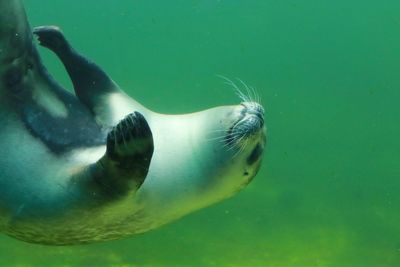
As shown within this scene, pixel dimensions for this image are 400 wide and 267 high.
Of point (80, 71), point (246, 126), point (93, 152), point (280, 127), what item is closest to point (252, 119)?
point (246, 126)

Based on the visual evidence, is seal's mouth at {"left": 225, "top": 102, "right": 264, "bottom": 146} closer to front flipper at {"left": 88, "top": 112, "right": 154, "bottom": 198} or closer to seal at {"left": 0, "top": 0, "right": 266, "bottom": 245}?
seal at {"left": 0, "top": 0, "right": 266, "bottom": 245}

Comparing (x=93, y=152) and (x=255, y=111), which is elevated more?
(x=255, y=111)

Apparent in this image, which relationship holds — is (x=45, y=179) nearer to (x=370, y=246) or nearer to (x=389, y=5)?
(x=370, y=246)

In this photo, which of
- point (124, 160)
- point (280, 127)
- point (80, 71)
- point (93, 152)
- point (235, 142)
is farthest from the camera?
point (280, 127)

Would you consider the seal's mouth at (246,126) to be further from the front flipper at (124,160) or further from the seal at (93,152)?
the front flipper at (124,160)

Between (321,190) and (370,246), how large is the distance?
467cm

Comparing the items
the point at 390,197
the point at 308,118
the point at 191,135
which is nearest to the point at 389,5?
the point at 308,118

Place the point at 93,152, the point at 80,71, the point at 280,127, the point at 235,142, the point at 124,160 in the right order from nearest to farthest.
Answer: the point at 124,160 → the point at 93,152 → the point at 235,142 → the point at 80,71 → the point at 280,127

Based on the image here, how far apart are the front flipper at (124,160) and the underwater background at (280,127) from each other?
4687mm

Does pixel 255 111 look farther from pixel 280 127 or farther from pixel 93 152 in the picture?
pixel 280 127

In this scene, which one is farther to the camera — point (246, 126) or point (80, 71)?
point (80, 71)

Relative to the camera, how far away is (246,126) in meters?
2.88

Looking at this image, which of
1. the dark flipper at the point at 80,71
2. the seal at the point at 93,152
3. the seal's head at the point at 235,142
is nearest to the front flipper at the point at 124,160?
the seal at the point at 93,152

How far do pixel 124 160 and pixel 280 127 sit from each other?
63.6 feet
